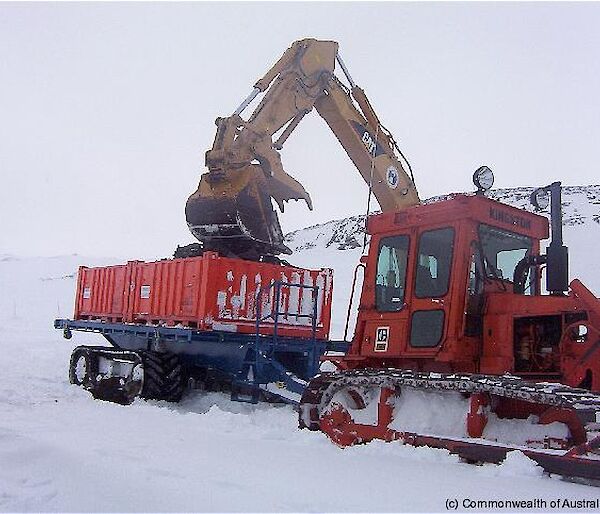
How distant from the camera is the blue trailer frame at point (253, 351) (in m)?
10.4

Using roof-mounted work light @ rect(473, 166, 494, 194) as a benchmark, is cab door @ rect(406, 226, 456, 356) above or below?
below

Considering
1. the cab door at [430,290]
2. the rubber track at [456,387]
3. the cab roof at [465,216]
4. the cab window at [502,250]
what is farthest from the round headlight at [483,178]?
the rubber track at [456,387]

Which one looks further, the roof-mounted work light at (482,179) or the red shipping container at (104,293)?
the red shipping container at (104,293)

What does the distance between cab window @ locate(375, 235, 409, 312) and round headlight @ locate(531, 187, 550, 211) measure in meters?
1.31

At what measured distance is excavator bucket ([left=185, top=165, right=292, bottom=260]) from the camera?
11.3 meters

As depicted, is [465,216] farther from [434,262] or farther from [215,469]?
[215,469]

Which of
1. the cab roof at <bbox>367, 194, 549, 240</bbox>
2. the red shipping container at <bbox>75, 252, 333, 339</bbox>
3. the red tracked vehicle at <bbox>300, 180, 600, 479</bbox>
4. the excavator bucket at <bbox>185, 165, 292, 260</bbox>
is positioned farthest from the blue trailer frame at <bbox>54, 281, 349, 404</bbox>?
the cab roof at <bbox>367, 194, 549, 240</bbox>

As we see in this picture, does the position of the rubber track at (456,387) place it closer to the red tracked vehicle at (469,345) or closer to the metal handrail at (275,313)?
the red tracked vehicle at (469,345)

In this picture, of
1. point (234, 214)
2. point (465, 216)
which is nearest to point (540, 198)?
point (465, 216)

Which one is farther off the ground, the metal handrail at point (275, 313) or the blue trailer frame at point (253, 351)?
the metal handrail at point (275, 313)

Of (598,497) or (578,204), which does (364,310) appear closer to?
(598,497)

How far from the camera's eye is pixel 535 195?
707cm

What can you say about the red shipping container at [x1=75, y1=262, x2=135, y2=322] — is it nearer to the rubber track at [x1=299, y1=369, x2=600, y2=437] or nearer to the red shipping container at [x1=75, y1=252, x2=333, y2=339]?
the red shipping container at [x1=75, y1=252, x2=333, y2=339]

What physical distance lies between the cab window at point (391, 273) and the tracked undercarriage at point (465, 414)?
2.84 ft
